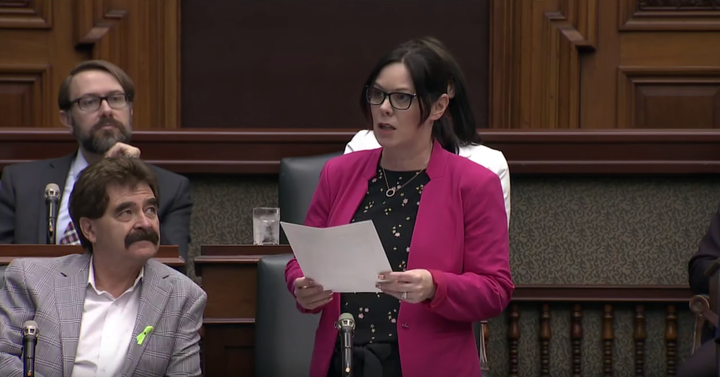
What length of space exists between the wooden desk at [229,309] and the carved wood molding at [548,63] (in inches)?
88.3

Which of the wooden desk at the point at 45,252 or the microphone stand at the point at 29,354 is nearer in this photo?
the microphone stand at the point at 29,354

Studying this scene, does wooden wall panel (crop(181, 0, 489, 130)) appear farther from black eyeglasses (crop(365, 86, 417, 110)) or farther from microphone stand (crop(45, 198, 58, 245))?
black eyeglasses (crop(365, 86, 417, 110))

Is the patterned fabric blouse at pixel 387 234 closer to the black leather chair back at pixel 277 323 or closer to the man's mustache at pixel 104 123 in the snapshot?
the black leather chair back at pixel 277 323

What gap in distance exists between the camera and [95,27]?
195 inches

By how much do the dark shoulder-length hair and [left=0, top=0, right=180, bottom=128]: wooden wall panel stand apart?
8.91 feet

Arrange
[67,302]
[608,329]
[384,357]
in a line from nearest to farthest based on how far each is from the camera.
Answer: [384,357] → [67,302] → [608,329]

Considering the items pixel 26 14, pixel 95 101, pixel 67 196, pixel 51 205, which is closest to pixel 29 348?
pixel 51 205

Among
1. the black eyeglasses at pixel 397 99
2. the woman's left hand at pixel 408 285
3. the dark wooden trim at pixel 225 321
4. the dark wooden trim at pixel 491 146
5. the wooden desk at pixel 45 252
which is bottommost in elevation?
the dark wooden trim at pixel 225 321

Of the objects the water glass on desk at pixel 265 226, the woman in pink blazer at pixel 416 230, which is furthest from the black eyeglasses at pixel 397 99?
the water glass on desk at pixel 265 226

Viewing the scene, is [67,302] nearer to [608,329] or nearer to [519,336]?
[519,336]

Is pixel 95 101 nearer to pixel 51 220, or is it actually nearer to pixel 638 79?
pixel 51 220

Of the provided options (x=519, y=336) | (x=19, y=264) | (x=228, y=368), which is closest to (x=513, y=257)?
(x=519, y=336)

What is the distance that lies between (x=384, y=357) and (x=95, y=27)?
3.22 meters

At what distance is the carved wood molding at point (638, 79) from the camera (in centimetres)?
476
